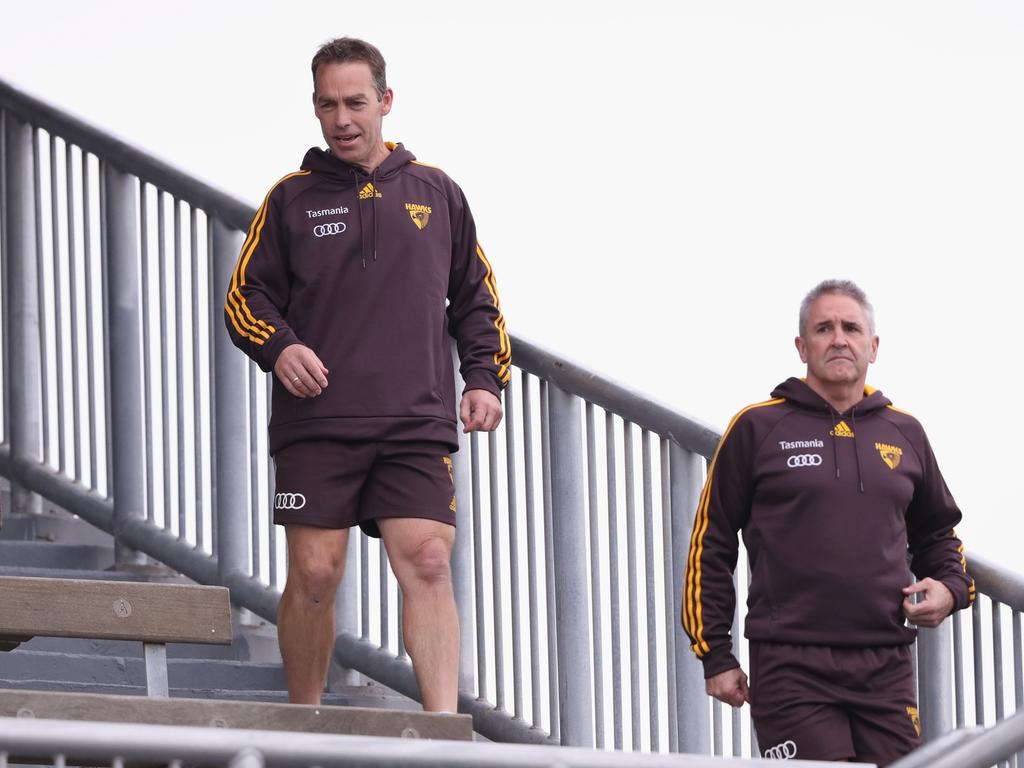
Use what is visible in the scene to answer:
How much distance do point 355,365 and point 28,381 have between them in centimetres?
234

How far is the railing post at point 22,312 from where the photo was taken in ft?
22.1

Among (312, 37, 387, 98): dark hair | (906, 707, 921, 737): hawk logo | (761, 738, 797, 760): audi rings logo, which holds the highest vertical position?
(312, 37, 387, 98): dark hair

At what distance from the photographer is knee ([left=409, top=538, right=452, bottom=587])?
473 cm

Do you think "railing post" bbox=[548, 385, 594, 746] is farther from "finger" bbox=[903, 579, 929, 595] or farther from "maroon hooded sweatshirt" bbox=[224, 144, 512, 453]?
"finger" bbox=[903, 579, 929, 595]

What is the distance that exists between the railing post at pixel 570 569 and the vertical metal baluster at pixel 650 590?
7.0 inches

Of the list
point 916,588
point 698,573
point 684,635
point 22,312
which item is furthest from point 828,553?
point 22,312

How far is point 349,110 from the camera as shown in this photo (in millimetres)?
4898

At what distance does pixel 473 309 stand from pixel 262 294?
0.55m

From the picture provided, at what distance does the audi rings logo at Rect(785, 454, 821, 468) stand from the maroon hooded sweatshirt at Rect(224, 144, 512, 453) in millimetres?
873

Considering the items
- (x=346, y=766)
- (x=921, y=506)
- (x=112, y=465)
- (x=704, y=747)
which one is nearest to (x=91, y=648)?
(x=112, y=465)

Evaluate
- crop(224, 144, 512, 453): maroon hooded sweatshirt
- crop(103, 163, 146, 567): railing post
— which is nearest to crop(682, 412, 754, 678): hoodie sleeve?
crop(224, 144, 512, 453): maroon hooded sweatshirt

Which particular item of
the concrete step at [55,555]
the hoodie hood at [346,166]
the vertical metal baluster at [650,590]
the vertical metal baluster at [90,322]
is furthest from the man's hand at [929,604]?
the vertical metal baluster at [90,322]

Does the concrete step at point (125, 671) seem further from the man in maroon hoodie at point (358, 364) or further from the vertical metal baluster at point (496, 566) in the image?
the man in maroon hoodie at point (358, 364)

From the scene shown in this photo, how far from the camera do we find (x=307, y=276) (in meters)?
4.87
